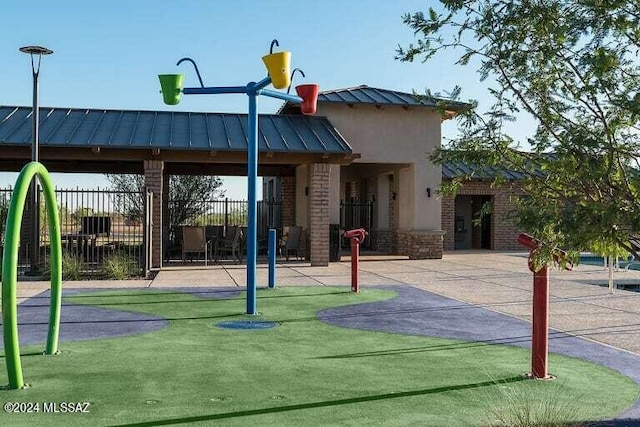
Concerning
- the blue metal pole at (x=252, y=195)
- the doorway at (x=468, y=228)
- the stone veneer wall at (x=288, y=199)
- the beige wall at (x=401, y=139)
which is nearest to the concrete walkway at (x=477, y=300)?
the blue metal pole at (x=252, y=195)

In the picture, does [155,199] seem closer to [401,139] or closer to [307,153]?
[307,153]

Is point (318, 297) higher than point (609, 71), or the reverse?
point (609, 71)

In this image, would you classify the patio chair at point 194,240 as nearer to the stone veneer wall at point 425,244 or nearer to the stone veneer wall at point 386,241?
the stone veneer wall at point 425,244

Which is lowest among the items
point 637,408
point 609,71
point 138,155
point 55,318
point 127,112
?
point 637,408

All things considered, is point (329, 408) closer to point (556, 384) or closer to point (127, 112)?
point (556, 384)

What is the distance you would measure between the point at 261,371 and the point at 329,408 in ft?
4.13

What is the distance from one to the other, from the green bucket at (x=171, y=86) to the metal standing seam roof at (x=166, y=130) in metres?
7.32

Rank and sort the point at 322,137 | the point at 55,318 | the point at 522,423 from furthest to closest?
the point at 322,137 < the point at 55,318 < the point at 522,423

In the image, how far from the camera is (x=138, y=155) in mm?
16484

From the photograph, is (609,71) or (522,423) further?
(522,423)

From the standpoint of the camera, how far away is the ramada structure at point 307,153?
1655cm

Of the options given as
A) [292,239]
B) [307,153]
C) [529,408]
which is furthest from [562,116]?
[292,239]

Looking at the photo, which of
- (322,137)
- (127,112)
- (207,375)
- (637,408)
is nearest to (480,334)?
(637,408)

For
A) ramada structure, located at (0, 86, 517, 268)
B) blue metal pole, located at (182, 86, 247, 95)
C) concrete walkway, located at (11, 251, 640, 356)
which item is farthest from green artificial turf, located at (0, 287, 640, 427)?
ramada structure, located at (0, 86, 517, 268)
